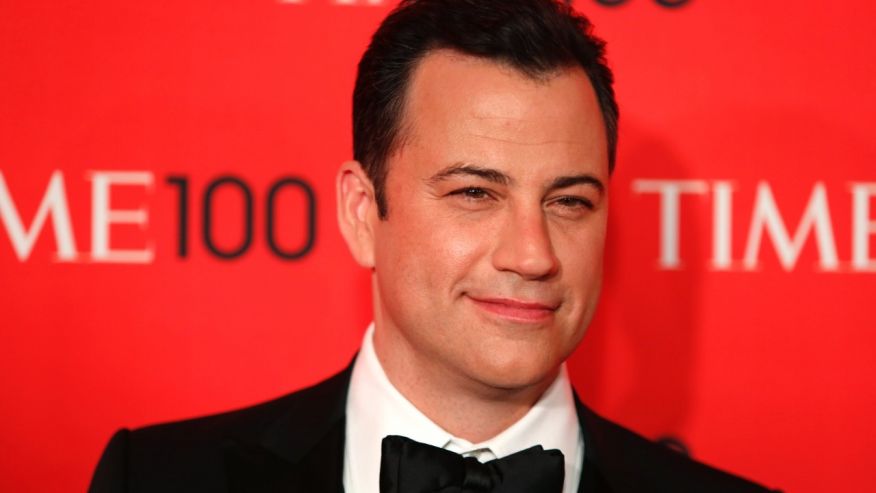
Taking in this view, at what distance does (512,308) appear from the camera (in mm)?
1717

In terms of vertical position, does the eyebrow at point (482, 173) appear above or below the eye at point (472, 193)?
above

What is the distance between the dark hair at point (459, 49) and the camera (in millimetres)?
1794

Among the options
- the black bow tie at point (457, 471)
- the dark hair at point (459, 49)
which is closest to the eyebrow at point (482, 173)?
the dark hair at point (459, 49)

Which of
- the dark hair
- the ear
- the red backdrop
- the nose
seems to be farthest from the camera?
the red backdrop

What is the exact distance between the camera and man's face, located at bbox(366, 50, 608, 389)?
171 cm

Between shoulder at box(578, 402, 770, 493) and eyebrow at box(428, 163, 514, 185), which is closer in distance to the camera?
eyebrow at box(428, 163, 514, 185)

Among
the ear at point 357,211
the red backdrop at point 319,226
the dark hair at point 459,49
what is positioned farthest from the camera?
the red backdrop at point 319,226

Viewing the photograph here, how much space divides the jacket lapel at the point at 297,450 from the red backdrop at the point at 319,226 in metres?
0.43

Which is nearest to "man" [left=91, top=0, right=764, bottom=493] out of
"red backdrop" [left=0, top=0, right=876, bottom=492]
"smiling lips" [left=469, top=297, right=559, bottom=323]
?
"smiling lips" [left=469, top=297, right=559, bottom=323]

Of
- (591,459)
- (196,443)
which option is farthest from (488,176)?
(196,443)

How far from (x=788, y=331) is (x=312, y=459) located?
3.59 ft

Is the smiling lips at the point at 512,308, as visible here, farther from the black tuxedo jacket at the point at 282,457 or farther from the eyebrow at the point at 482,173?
the black tuxedo jacket at the point at 282,457

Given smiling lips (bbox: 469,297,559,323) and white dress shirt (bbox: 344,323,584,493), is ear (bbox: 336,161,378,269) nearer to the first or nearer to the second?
white dress shirt (bbox: 344,323,584,493)

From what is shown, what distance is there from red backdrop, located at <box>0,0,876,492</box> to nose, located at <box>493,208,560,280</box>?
0.71 metres
